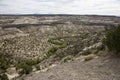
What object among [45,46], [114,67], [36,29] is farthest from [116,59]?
[36,29]

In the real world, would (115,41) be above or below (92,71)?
above

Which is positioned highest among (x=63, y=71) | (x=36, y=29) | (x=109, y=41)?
(x=109, y=41)

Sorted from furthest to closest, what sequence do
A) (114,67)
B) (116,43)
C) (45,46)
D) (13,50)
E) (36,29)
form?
(36,29) → (45,46) → (13,50) → (116,43) → (114,67)

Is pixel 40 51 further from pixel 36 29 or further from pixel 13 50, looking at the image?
pixel 36 29

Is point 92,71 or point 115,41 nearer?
point 92,71

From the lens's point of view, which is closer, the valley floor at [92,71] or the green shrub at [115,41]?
the valley floor at [92,71]

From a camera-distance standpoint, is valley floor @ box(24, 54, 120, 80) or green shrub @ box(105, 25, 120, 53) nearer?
valley floor @ box(24, 54, 120, 80)

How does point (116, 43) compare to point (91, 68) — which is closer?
point (91, 68)

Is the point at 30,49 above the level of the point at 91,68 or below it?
below

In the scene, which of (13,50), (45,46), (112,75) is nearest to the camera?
(112,75)

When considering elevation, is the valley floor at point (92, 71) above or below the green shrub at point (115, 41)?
below

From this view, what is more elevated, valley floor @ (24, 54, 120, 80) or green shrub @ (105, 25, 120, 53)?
green shrub @ (105, 25, 120, 53)
